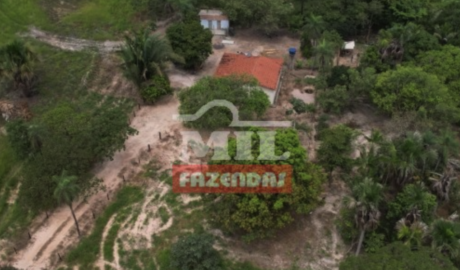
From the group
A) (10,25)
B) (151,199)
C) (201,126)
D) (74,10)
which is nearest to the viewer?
(151,199)

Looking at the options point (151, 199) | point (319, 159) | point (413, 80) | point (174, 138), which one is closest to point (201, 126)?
point (174, 138)

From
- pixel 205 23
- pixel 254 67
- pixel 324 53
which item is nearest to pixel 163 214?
pixel 254 67

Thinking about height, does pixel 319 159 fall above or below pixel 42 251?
above

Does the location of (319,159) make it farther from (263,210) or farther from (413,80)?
(413,80)

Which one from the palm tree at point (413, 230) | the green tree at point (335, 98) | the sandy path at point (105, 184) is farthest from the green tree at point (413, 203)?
the sandy path at point (105, 184)

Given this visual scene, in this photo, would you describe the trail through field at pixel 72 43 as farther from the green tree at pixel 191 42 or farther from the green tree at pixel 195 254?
the green tree at pixel 195 254

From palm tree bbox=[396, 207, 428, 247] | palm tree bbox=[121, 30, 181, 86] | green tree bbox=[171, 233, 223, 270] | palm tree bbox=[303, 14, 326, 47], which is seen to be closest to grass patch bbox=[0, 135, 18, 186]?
palm tree bbox=[121, 30, 181, 86]
